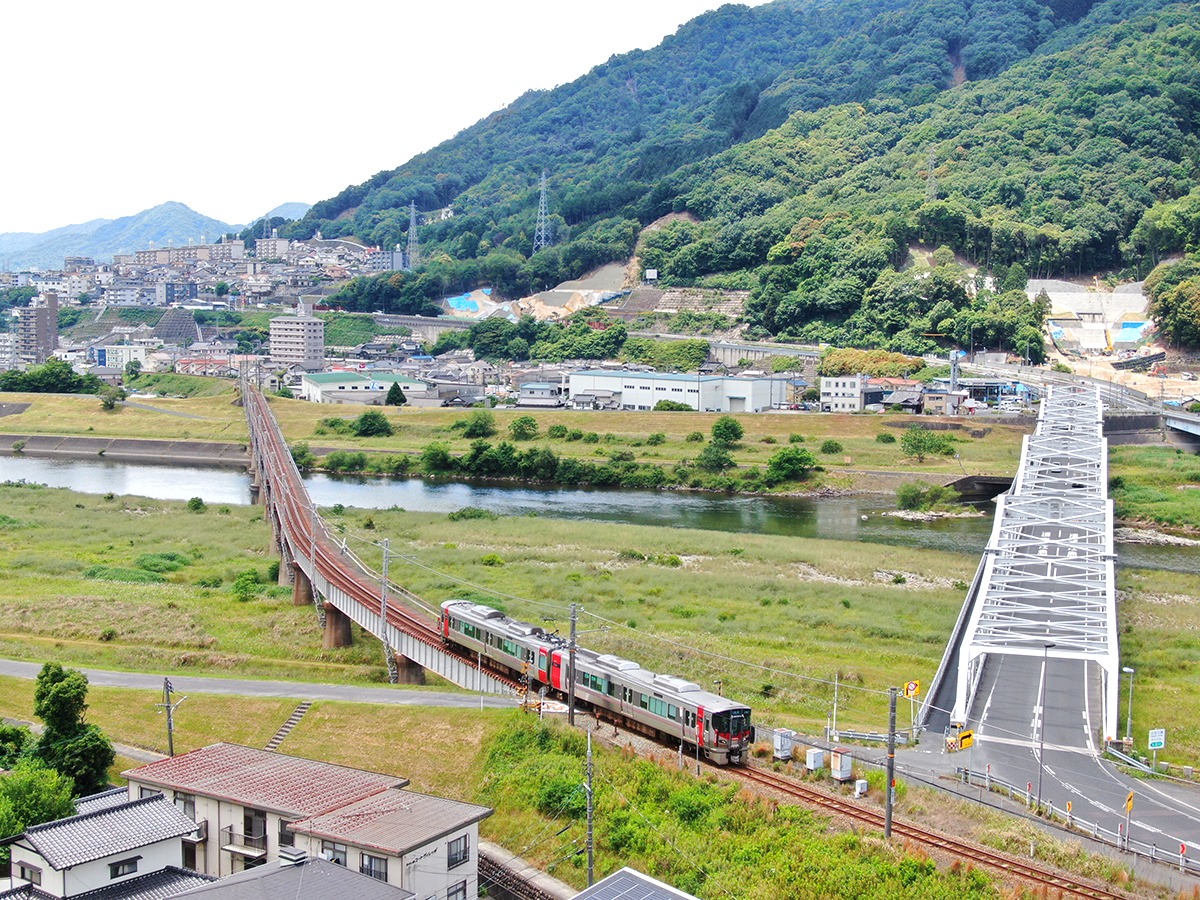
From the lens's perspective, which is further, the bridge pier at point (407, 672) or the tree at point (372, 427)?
the tree at point (372, 427)

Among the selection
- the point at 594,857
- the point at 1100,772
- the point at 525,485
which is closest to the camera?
the point at 594,857

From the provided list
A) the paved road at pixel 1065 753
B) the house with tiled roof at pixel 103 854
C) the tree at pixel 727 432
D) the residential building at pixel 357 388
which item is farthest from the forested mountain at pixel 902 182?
the house with tiled roof at pixel 103 854

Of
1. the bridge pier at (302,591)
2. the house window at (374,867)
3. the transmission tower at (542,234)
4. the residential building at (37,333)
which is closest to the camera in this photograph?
the house window at (374,867)

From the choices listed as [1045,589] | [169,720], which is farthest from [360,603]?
[1045,589]

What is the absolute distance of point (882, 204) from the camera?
99.8 meters

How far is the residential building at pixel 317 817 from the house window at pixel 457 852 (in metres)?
0.01

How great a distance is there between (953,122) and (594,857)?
109 m

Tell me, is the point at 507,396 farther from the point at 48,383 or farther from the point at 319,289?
the point at 319,289

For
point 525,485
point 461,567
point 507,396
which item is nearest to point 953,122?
point 507,396

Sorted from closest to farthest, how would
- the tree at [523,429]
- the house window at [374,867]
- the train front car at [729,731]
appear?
the house window at [374,867]
the train front car at [729,731]
the tree at [523,429]

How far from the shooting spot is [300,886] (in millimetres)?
13281

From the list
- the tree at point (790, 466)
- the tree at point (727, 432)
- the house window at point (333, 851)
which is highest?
the tree at point (727, 432)

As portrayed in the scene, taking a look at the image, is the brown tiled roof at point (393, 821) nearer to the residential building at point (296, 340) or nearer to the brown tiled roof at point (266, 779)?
the brown tiled roof at point (266, 779)

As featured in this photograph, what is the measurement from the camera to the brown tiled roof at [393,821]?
14.7 m
